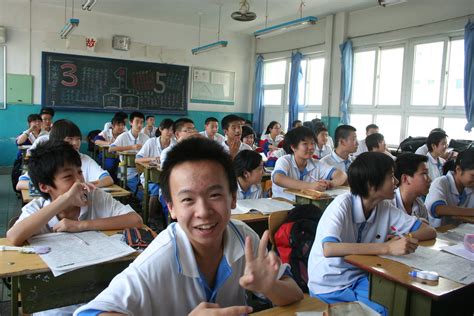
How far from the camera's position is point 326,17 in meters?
7.93

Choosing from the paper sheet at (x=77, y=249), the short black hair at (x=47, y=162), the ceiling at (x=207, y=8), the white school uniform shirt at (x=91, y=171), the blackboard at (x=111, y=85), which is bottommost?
the paper sheet at (x=77, y=249)

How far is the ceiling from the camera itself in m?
7.12

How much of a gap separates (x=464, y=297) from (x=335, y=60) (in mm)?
6464

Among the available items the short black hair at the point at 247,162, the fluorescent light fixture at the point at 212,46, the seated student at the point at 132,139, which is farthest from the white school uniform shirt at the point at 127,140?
the short black hair at the point at 247,162

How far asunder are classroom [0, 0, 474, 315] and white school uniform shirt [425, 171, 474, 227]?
0.01 metres

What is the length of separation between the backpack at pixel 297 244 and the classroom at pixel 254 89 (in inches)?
1.2

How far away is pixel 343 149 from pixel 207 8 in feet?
15.7

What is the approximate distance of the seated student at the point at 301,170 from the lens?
3.44m

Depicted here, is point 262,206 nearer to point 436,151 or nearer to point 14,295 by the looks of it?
point 14,295

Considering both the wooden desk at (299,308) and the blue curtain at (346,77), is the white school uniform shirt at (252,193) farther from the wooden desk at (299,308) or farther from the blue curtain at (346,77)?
A: the blue curtain at (346,77)

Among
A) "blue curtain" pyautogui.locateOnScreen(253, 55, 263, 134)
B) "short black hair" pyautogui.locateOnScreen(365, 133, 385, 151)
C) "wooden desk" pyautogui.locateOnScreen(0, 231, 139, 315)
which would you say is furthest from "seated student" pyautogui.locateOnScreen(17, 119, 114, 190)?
"blue curtain" pyautogui.locateOnScreen(253, 55, 263, 134)

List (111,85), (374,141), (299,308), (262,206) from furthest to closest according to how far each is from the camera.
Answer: (111,85), (374,141), (262,206), (299,308)

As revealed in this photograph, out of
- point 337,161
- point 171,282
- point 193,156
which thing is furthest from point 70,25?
point 171,282

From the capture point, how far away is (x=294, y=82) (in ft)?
28.7
